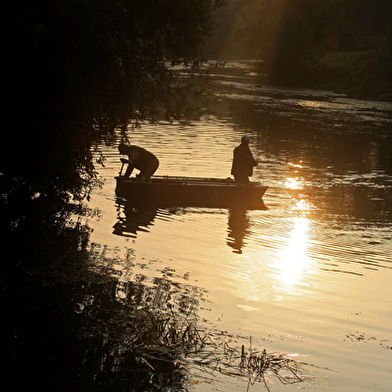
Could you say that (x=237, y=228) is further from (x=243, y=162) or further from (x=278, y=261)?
(x=243, y=162)

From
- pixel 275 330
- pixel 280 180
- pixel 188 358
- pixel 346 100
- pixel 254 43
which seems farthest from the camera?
pixel 254 43

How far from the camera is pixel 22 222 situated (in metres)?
10.9

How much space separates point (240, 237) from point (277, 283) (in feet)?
11.2

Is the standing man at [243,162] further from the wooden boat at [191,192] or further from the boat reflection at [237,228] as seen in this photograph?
the boat reflection at [237,228]

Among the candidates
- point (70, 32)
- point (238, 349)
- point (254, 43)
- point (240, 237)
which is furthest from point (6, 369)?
point (254, 43)

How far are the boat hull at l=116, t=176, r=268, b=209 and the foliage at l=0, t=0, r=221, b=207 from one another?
236cm

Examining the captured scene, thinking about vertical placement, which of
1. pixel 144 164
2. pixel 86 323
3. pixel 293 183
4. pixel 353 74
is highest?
pixel 353 74

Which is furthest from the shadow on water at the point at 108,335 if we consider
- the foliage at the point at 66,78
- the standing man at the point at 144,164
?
the standing man at the point at 144,164

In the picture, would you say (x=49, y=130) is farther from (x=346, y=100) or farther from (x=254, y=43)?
(x=254, y=43)

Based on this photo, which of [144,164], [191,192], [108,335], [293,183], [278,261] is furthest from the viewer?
[293,183]

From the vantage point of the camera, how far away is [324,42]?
85.1 m

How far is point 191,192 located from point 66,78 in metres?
6.61

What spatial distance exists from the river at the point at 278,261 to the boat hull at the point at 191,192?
444 mm

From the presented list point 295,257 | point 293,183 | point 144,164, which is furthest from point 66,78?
point 293,183
